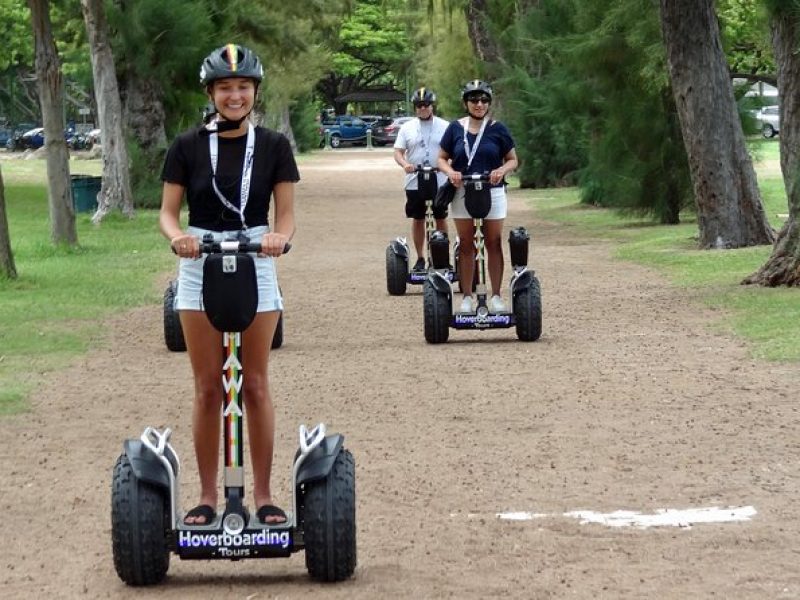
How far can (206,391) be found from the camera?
22.4ft

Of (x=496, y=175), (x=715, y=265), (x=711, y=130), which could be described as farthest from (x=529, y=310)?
(x=711, y=130)

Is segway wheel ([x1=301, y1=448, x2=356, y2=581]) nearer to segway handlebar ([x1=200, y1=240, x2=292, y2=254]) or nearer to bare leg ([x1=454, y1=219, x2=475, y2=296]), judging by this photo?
segway handlebar ([x1=200, y1=240, x2=292, y2=254])

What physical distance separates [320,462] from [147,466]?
0.63 meters

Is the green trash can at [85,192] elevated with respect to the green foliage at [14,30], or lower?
lower

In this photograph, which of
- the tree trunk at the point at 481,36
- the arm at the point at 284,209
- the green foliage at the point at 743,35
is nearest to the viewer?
the arm at the point at 284,209

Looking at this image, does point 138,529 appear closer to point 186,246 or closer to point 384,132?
point 186,246

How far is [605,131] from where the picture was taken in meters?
30.5

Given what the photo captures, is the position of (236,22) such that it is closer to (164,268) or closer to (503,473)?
(164,268)

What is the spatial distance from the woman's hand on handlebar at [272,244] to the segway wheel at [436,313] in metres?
7.36

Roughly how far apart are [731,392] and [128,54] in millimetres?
26704

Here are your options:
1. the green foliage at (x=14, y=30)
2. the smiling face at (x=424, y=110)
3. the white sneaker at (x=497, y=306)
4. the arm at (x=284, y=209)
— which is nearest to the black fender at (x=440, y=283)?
the white sneaker at (x=497, y=306)

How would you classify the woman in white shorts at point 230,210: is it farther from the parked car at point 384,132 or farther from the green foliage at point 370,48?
the green foliage at point 370,48

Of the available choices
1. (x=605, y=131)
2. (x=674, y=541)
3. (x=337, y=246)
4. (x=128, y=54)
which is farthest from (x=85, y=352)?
(x=128, y=54)

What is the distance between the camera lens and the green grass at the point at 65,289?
45.5ft
